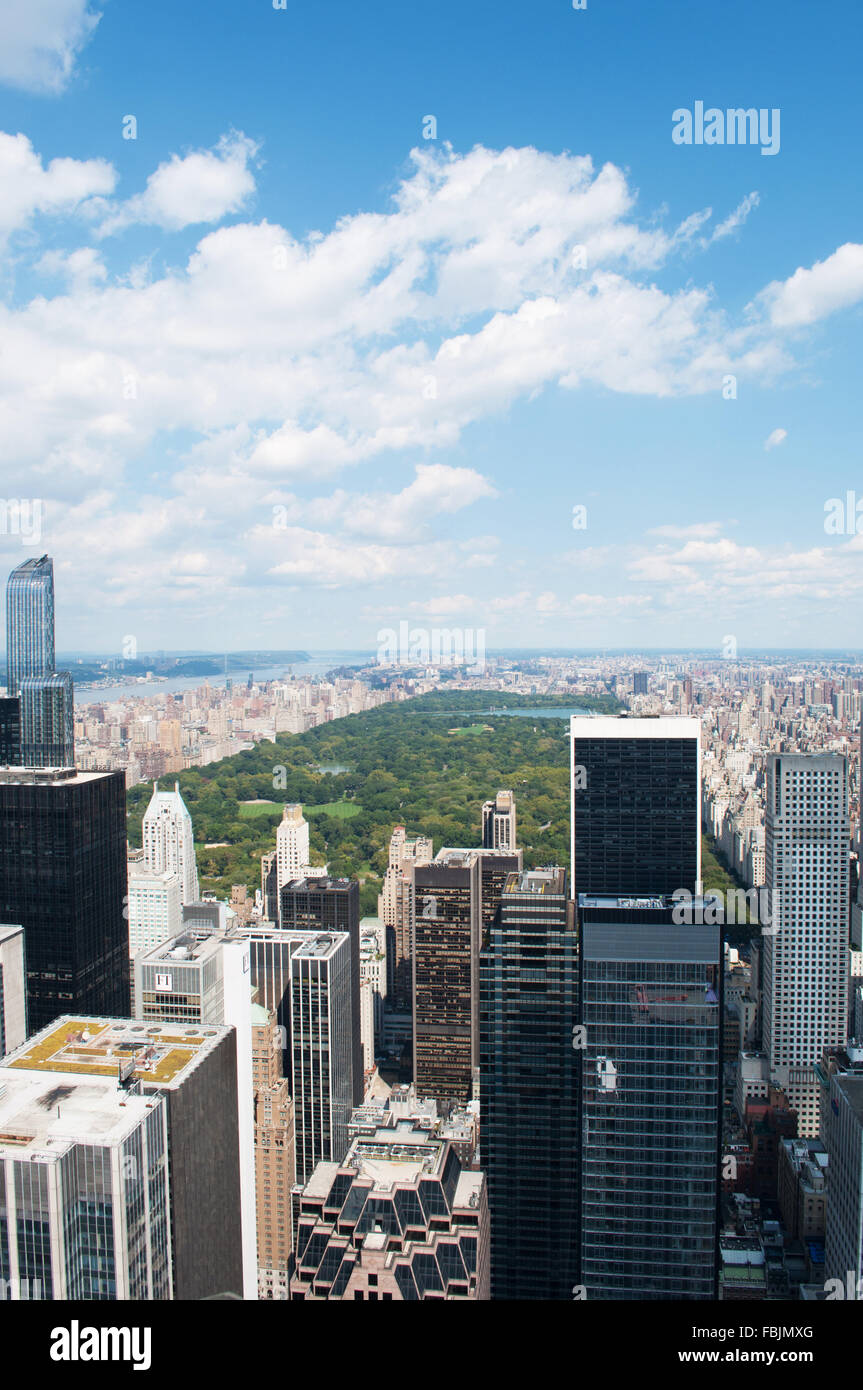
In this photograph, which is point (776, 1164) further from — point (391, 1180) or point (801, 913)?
point (391, 1180)

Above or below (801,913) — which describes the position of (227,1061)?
above

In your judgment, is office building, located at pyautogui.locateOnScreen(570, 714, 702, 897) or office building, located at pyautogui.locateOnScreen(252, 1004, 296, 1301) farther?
office building, located at pyautogui.locateOnScreen(570, 714, 702, 897)

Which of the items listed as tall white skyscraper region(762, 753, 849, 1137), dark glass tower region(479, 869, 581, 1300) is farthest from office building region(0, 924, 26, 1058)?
tall white skyscraper region(762, 753, 849, 1137)

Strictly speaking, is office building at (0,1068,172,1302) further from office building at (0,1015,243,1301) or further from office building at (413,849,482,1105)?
office building at (413,849,482,1105)

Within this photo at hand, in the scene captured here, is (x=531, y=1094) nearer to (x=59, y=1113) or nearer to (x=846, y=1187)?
(x=846, y=1187)

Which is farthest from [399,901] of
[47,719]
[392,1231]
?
[392,1231]
